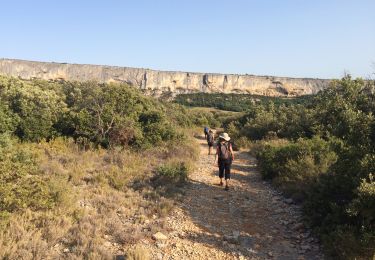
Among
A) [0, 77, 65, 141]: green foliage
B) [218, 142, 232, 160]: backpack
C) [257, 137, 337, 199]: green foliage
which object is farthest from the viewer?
[0, 77, 65, 141]: green foliage

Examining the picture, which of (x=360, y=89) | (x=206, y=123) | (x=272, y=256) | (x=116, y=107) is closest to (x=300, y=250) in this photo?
(x=272, y=256)

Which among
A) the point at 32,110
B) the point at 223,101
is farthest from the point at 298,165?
the point at 223,101

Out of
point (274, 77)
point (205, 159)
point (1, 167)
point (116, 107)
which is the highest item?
point (274, 77)

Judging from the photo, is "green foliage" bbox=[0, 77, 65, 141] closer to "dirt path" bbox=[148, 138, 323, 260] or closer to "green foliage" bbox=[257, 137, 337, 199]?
"dirt path" bbox=[148, 138, 323, 260]

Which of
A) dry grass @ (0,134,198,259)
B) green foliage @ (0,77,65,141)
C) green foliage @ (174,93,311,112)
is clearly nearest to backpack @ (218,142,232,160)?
dry grass @ (0,134,198,259)

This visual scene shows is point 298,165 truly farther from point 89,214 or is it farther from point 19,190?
point 19,190

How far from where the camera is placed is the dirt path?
5.97 meters

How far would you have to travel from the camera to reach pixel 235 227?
718 centimetres

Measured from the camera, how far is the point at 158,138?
15664 mm

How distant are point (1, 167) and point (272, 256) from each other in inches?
209

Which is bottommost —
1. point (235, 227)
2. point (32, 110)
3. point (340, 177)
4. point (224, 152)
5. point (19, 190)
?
point (235, 227)

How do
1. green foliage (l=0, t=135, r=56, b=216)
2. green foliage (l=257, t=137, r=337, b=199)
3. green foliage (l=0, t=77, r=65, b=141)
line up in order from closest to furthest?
green foliage (l=0, t=135, r=56, b=216)
green foliage (l=257, t=137, r=337, b=199)
green foliage (l=0, t=77, r=65, b=141)

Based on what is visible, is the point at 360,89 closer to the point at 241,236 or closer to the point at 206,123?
the point at 241,236

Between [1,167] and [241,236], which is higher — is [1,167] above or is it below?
above
